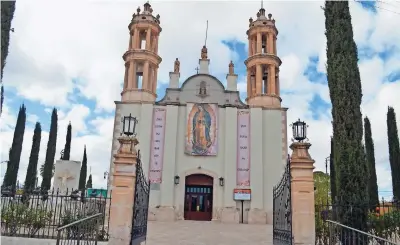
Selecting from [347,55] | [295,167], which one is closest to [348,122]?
[347,55]

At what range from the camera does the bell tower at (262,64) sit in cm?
2180

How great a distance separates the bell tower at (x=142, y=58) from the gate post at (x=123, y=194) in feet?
45.2

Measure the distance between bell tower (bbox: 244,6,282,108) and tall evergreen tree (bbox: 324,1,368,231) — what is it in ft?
35.9

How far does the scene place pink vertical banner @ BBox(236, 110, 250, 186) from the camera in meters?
19.8

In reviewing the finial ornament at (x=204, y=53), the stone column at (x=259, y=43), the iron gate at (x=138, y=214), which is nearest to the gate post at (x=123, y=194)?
the iron gate at (x=138, y=214)

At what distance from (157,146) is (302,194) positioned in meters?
13.4

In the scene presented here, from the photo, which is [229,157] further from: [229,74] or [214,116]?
[229,74]

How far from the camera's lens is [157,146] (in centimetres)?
2020

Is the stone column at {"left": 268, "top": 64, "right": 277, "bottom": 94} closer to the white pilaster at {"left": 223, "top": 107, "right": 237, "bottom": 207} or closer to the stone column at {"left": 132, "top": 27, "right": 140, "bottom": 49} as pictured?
the white pilaster at {"left": 223, "top": 107, "right": 237, "bottom": 207}

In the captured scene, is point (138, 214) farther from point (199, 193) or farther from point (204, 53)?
point (204, 53)

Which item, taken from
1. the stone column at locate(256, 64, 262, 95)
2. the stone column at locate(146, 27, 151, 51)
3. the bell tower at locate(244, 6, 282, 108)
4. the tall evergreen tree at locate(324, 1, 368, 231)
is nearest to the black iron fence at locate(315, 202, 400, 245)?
the tall evergreen tree at locate(324, 1, 368, 231)

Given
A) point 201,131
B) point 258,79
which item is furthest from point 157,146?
point 258,79

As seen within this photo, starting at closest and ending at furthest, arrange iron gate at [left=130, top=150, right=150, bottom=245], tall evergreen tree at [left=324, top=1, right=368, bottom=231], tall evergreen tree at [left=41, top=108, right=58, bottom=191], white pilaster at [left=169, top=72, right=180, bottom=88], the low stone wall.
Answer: the low stone wall
iron gate at [left=130, top=150, right=150, bottom=245]
tall evergreen tree at [left=324, top=1, right=368, bottom=231]
white pilaster at [left=169, top=72, right=180, bottom=88]
tall evergreen tree at [left=41, top=108, right=58, bottom=191]

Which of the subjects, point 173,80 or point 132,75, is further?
Answer: point 173,80
